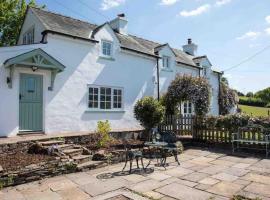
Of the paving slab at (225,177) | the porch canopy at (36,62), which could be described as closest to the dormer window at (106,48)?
the porch canopy at (36,62)

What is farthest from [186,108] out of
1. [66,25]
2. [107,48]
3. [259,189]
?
[259,189]

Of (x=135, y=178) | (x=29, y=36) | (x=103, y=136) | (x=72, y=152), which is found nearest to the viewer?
(x=135, y=178)

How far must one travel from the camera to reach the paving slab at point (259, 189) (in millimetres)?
6089

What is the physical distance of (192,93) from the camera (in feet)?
52.9

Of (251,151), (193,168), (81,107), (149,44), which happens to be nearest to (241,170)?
(193,168)

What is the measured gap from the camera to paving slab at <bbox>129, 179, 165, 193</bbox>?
6.33 meters

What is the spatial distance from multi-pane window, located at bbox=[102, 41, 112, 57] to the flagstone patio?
7.76 metres

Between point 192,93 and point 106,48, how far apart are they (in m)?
6.05

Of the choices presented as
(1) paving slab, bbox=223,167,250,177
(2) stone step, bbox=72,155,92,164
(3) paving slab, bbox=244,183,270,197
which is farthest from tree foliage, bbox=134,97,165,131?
(3) paving slab, bbox=244,183,270,197

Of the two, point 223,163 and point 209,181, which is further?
point 223,163

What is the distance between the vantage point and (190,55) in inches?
1014

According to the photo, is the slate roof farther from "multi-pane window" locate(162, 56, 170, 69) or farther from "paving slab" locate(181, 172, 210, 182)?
"paving slab" locate(181, 172, 210, 182)

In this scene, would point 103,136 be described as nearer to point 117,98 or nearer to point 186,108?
point 117,98

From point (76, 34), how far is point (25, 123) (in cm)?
515
